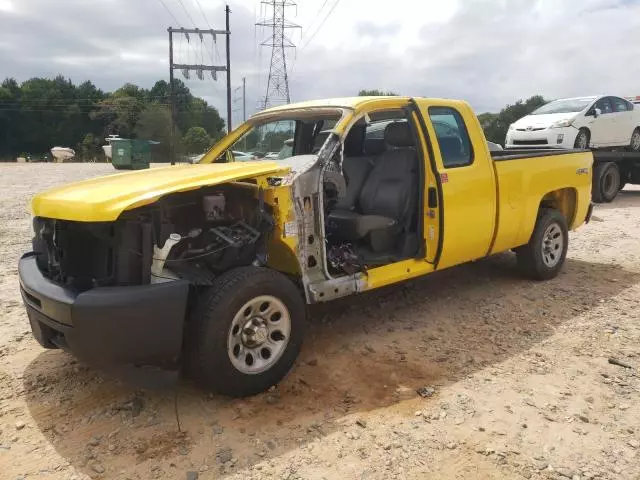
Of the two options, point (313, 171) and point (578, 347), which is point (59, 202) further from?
point (578, 347)

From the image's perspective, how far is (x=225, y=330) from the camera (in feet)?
10.6

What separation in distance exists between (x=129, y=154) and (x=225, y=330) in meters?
31.1

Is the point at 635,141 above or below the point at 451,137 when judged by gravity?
above

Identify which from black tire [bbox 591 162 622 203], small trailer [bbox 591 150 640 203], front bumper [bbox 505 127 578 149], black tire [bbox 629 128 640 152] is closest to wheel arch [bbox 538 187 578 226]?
front bumper [bbox 505 127 578 149]

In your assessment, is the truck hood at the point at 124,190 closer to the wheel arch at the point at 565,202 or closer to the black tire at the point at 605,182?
the wheel arch at the point at 565,202

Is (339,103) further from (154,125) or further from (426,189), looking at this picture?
(154,125)

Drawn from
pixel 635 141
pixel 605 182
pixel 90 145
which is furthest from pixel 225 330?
pixel 90 145

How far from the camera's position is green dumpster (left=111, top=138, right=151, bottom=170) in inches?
1258

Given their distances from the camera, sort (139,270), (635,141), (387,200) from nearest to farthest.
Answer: (139,270), (387,200), (635,141)

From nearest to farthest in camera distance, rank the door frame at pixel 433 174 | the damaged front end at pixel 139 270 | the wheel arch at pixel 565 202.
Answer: the damaged front end at pixel 139 270, the door frame at pixel 433 174, the wheel arch at pixel 565 202

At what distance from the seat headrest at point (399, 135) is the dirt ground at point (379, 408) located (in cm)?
155

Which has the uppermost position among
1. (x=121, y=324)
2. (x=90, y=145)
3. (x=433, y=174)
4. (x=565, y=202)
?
(x=90, y=145)

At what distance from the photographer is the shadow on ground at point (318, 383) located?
3.00 m

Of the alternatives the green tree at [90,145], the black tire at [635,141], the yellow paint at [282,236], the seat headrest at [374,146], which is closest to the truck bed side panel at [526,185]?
the seat headrest at [374,146]
